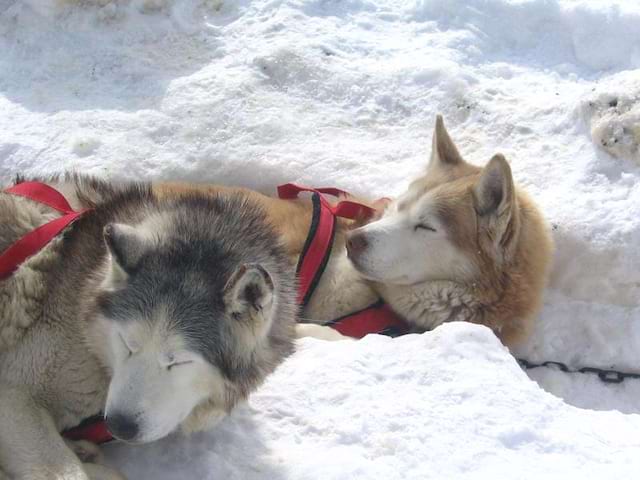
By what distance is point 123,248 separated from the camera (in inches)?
100

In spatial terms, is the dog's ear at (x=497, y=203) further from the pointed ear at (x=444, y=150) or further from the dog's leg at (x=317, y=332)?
the dog's leg at (x=317, y=332)

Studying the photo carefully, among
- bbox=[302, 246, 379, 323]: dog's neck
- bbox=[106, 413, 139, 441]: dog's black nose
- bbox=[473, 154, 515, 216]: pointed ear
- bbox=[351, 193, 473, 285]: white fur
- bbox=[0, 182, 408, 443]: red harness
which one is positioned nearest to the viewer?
bbox=[106, 413, 139, 441]: dog's black nose

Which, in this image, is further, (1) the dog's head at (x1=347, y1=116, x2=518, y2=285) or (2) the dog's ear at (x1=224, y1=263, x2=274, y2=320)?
(1) the dog's head at (x1=347, y1=116, x2=518, y2=285)

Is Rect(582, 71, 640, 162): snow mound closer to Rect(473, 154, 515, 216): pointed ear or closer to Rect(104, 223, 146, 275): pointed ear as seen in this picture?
Rect(473, 154, 515, 216): pointed ear

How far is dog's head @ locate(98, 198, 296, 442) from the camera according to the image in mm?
2402

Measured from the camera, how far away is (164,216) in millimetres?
2885

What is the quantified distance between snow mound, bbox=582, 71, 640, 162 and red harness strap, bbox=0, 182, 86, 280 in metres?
3.42

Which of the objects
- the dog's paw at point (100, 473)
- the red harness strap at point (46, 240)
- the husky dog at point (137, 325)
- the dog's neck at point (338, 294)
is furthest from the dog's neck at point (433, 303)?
the dog's paw at point (100, 473)

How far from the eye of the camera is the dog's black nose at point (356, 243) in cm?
407

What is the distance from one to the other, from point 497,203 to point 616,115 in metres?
1.43

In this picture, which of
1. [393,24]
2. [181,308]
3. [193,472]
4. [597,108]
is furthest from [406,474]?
[393,24]

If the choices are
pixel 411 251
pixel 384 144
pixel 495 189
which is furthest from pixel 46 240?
pixel 384 144

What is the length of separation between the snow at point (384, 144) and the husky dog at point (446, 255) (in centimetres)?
42

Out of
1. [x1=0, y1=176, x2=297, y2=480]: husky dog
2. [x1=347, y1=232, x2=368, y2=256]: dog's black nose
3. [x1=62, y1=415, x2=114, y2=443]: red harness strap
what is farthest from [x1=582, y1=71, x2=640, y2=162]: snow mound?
[x1=62, y1=415, x2=114, y2=443]: red harness strap
